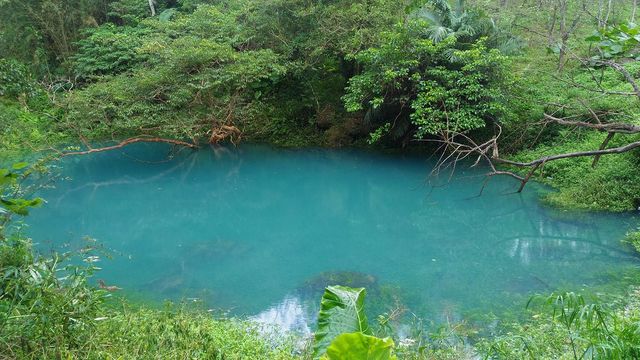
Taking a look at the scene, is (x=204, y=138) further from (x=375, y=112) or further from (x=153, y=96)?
(x=375, y=112)

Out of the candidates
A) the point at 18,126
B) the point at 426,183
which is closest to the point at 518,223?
the point at 426,183

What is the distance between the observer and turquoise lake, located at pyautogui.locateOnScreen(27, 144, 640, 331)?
→ 605cm

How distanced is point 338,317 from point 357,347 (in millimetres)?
802

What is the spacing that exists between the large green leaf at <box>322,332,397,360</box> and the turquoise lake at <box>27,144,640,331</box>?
11.9 feet

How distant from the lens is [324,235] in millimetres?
8031

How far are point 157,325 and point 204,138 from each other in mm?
10653

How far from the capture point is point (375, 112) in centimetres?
1188

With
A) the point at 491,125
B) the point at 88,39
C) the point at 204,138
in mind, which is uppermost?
the point at 88,39

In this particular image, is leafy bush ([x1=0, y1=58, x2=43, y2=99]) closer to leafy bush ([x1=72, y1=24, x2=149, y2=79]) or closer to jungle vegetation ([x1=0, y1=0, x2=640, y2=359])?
jungle vegetation ([x1=0, y1=0, x2=640, y2=359])

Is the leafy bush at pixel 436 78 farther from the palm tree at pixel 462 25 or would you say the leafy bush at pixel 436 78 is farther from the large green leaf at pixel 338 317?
the large green leaf at pixel 338 317

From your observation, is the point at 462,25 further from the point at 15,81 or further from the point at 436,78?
the point at 15,81

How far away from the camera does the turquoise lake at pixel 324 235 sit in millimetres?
6051

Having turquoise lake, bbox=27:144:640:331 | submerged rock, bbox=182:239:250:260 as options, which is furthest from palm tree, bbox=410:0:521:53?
submerged rock, bbox=182:239:250:260

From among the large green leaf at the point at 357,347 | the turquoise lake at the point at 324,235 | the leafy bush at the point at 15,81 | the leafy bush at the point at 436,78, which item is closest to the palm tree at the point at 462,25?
the leafy bush at the point at 436,78
